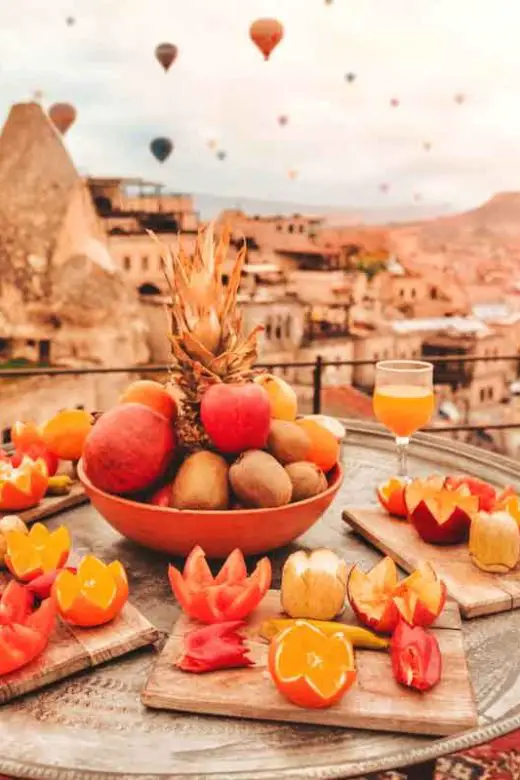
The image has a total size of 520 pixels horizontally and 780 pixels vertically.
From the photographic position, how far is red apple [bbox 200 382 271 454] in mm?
1084

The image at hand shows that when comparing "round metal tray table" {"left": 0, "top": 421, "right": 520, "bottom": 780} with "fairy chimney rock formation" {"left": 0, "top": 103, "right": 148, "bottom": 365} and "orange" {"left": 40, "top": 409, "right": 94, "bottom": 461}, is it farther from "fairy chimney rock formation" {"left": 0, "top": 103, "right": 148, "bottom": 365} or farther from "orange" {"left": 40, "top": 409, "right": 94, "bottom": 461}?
"fairy chimney rock formation" {"left": 0, "top": 103, "right": 148, "bottom": 365}

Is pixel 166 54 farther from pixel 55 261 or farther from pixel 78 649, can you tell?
pixel 78 649

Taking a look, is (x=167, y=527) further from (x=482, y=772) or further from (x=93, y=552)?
(x=482, y=772)

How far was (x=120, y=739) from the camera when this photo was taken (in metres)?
0.78

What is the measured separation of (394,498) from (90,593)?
0.60 metres

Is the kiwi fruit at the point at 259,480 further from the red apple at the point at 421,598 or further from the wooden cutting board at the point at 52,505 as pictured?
the wooden cutting board at the point at 52,505

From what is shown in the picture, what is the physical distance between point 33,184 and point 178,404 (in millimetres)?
27250

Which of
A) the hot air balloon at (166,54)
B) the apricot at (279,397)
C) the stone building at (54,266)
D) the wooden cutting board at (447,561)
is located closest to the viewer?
the wooden cutting board at (447,561)

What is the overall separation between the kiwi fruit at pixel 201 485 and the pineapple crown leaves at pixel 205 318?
0.13 metres

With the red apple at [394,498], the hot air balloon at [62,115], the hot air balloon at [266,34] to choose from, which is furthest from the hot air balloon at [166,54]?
the red apple at [394,498]

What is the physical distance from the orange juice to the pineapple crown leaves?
1.39ft

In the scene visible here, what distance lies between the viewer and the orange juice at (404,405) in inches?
58.8

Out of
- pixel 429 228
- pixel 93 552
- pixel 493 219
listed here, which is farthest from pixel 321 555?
pixel 429 228

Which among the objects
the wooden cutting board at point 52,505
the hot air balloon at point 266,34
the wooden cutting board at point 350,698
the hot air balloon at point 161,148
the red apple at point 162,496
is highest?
the hot air balloon at point 266,34
